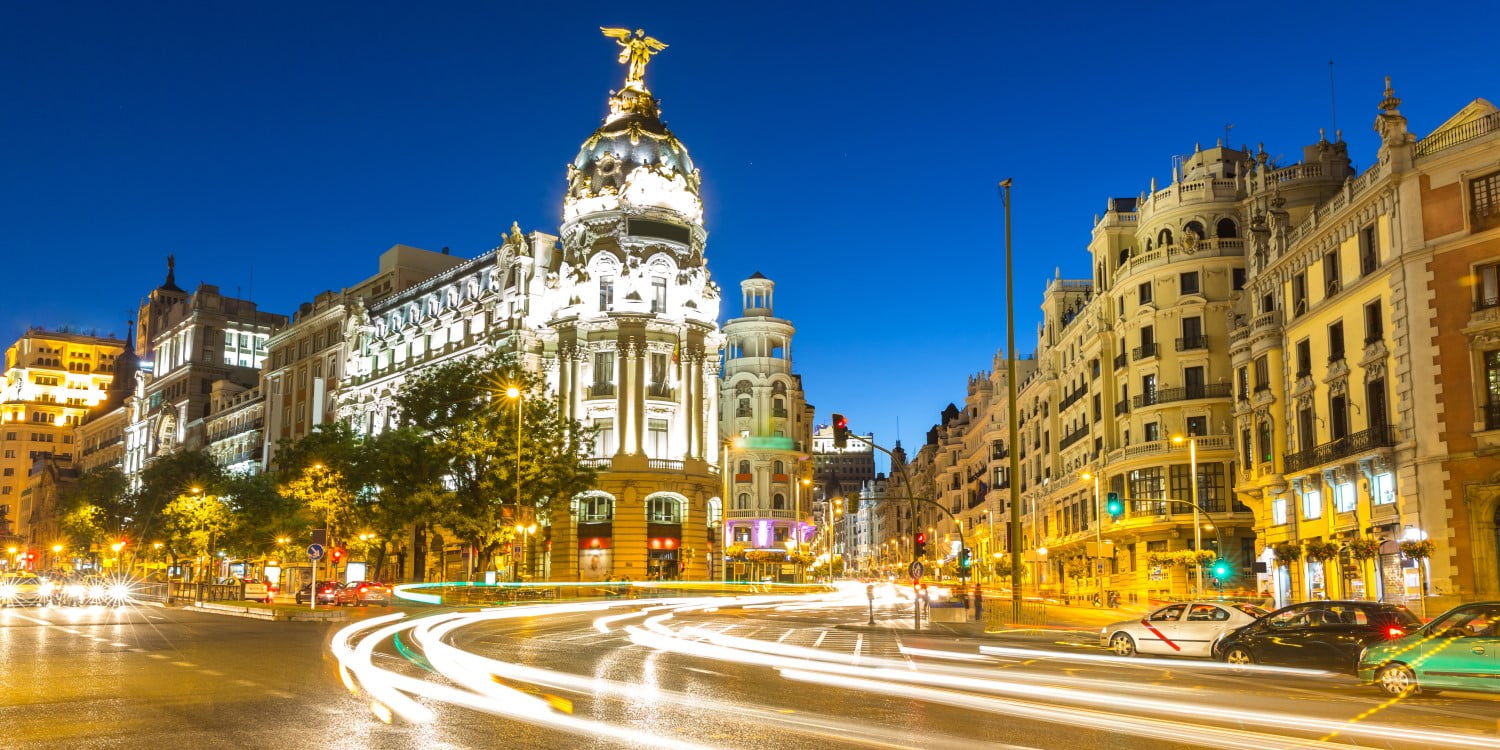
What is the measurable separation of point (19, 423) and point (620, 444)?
151m

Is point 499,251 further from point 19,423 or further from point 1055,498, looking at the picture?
point 19,423

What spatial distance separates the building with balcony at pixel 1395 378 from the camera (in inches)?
1422

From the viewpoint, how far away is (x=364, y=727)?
1295cm

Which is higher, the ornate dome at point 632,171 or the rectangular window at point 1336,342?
the ornate dome at point 632,171

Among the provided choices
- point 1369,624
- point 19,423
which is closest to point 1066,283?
point 1369,624

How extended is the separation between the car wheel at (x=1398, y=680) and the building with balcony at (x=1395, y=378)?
17.5 m

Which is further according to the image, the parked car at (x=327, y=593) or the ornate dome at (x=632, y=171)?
the ornate dome at (x=632, y=171)

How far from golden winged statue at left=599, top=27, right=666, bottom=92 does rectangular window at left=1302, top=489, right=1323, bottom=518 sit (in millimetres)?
52071

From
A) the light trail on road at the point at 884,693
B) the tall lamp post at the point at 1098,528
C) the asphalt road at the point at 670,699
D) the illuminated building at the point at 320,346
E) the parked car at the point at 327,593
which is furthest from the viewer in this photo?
the illuminated building at the point at 320,346

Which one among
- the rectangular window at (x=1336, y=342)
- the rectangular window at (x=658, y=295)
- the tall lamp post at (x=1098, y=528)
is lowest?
the tall lamp post at (x=1098, y=528)

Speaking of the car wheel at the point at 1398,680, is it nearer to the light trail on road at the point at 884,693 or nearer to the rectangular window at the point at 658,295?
the light trail on road at the point at 884,693

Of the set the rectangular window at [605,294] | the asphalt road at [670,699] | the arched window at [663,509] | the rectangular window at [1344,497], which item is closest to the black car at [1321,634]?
the asphalt road at [670,699]

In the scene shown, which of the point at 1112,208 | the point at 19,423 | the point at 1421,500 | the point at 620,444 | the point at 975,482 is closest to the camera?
the point at 1421,500

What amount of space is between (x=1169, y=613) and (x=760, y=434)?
76.1m
